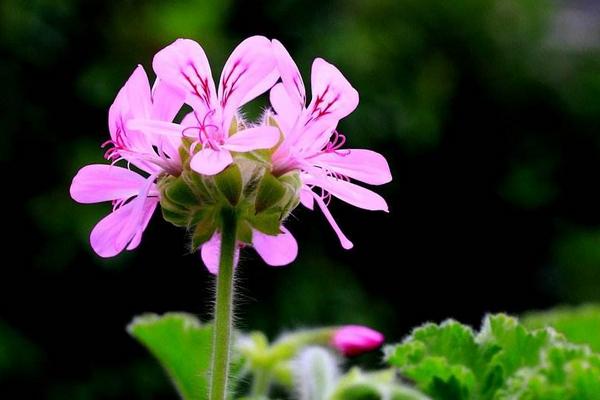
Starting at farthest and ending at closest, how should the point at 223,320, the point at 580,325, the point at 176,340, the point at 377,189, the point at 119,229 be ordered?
the point at 377,189, the point at 580,325, the point at 176,340, the point at 119,229, the point at 223,320

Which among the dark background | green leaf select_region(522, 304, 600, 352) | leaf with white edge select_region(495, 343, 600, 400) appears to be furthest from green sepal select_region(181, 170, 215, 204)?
the dark background

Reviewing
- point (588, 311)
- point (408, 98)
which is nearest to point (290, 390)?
point (588, 311)

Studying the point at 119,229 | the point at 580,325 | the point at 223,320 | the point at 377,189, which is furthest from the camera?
the point at 377,189

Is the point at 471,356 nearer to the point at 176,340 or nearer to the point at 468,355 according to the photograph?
the point at 468,355

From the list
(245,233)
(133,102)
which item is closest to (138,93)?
(133,102)

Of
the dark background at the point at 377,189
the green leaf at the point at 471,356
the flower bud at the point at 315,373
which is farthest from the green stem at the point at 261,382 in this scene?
the dark background at the point at 377,189

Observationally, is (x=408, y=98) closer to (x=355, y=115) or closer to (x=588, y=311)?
(x=355, y=115)

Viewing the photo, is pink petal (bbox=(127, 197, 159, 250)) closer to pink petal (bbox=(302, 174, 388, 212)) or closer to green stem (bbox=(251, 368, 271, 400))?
pink petal (bbox=(302, 174, 388, 212))
